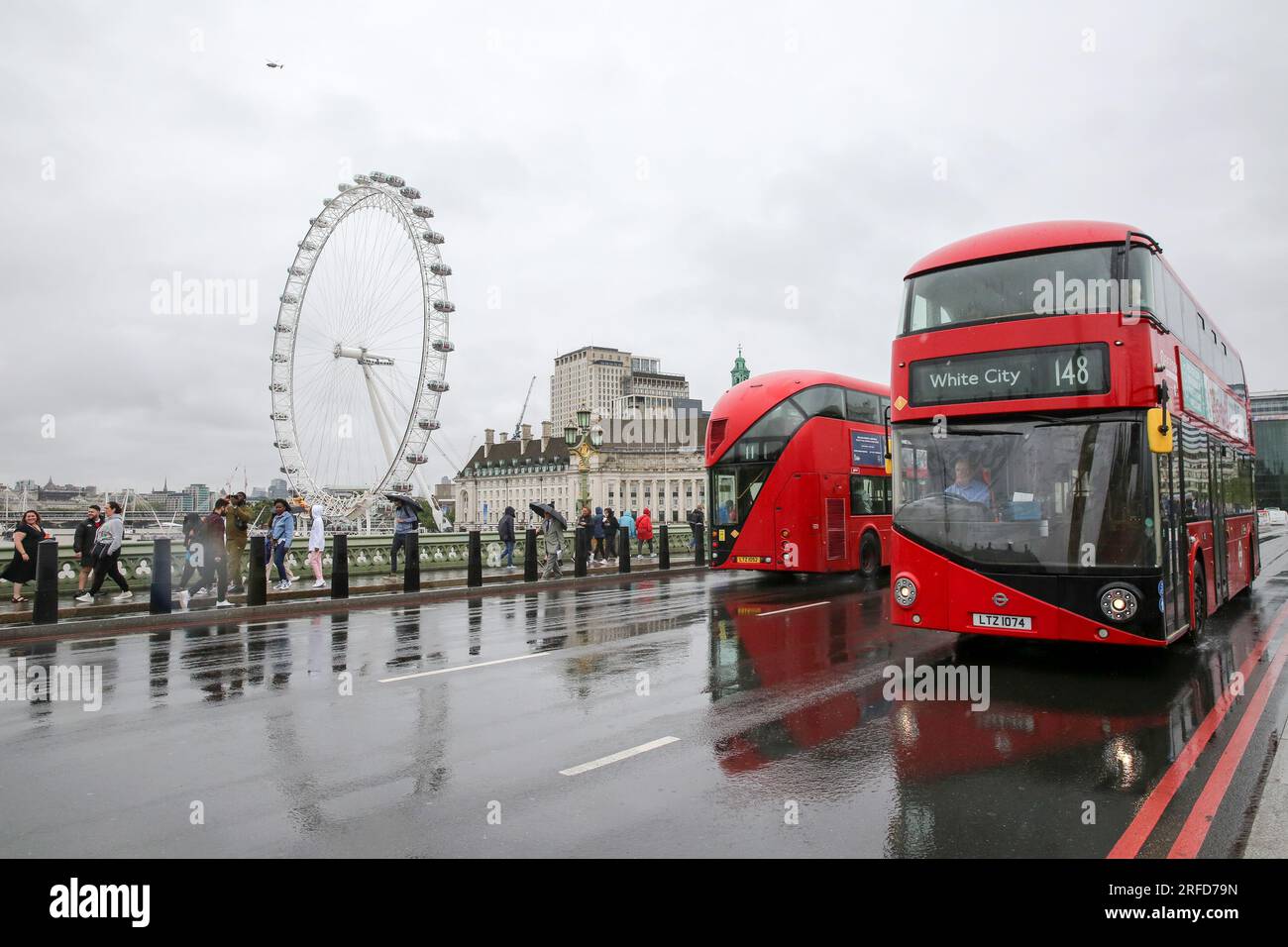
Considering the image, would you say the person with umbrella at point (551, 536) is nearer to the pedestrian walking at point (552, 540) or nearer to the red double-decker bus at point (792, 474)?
the pedestrian walking at point (552, 540)

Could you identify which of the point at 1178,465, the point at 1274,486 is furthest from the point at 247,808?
the point at 1274,486

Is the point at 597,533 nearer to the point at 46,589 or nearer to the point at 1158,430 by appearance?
the point at 46,589

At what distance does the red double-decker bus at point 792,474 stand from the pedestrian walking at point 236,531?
30.8 feet

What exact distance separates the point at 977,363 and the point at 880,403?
11581mm

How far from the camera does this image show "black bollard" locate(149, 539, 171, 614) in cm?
1350

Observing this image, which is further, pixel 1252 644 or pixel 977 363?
pixel 1252 644

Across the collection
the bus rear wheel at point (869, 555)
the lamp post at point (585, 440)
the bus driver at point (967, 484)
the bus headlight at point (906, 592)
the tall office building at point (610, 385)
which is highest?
the tall office building at point (610, 385)

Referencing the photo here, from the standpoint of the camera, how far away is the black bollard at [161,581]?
1350 centimetres

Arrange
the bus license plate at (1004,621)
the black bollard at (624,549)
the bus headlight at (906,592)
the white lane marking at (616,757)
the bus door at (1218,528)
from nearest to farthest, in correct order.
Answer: the white lane marking at (616,757)
the bus license plate at (1004,621)
the bus headlight at (906,592)
the bus door at (1218,528)
the black bollard at (624,549)

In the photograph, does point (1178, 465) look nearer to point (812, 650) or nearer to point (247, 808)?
→ point (812, 650)

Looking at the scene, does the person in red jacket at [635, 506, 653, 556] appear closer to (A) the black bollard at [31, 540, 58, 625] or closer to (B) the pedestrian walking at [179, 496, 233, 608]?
(B) the pedestrian walking at [179, 496, 233, 608]

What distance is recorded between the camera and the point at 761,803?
484 centimetres

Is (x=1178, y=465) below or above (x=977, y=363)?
below

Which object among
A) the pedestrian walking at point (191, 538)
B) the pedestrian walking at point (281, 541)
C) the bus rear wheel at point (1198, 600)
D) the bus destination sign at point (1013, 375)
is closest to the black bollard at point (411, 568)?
the pedestrian walking at point (281, 541)
